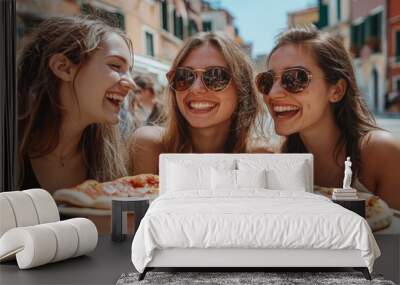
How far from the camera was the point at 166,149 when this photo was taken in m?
7.02

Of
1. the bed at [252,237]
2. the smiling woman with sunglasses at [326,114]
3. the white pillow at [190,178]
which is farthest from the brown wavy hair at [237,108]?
the bed at [252,237]

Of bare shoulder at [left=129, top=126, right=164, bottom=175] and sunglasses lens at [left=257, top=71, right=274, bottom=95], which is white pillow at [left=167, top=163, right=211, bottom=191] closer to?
bare shoulder at [left=129, top=126, right=164, bottom=175]

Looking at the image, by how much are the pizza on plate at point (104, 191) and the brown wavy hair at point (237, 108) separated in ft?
1.48

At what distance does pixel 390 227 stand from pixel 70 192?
3.53 metres

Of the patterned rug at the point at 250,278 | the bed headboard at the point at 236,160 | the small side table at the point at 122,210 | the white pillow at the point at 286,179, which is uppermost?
the bed headboard at the point at 236,160

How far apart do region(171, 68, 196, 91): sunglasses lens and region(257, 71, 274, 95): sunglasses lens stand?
721 millimetres

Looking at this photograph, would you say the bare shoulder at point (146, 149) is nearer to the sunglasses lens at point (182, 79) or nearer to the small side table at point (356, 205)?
the sunglasses lens at point (182, 79)

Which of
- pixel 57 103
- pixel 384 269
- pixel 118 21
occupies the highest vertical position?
pixel 118 21

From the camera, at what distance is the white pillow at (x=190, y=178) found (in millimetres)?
6328


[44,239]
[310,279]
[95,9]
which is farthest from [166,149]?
[310,279]

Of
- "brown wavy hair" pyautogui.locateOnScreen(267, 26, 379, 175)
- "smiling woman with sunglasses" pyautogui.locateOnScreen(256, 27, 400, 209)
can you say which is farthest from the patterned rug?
"brown wavy hair" pyautogui.locateOnScreen(267, 26, 379, 175)

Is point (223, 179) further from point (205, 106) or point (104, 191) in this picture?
point (104, 191)

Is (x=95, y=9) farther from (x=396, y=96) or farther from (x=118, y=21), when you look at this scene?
(x=396, y=96)

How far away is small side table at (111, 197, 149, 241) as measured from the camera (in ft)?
20.9
